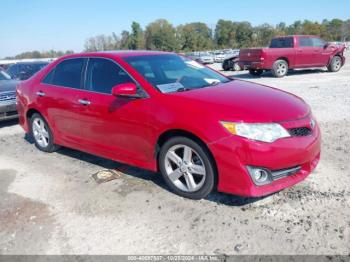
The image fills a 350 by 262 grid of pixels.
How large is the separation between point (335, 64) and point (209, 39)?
90.4 m

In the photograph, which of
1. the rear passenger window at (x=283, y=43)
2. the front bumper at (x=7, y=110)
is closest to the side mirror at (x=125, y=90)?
the front bumper at (x=7, y=110)

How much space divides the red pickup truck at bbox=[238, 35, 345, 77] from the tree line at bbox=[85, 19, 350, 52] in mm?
74207

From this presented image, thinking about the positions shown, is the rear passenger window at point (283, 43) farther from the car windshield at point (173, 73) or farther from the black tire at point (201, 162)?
the black tire at point (201, 162)

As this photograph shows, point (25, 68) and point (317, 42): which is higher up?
point (317, 42)

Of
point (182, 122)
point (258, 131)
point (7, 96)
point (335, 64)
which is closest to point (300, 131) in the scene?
point (258, 131)

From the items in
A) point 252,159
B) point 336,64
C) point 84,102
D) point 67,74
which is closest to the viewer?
point 252,159

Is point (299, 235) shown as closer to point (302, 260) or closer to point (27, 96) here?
point (302, 260)

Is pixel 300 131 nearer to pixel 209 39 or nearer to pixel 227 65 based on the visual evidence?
pixel 227 65

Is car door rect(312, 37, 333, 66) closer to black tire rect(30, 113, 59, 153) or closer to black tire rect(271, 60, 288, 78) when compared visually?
black tire rect(271, 60, 288, 78)

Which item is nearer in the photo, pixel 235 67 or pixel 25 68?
pixel 25 68

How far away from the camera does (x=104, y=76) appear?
4.54 metres

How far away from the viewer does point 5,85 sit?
8328 millimetres

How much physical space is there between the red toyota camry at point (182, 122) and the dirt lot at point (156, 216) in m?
0.27

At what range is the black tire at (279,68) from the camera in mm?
15391
